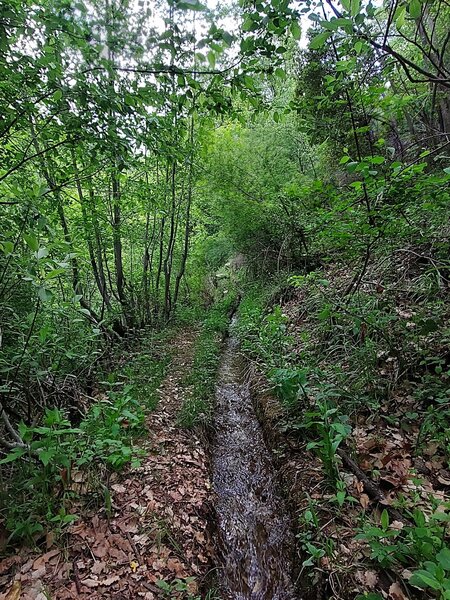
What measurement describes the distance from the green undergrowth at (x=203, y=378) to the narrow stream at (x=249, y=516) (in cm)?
38

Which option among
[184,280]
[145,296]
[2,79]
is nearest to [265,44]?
[2,79]

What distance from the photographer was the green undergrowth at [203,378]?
4.72 m

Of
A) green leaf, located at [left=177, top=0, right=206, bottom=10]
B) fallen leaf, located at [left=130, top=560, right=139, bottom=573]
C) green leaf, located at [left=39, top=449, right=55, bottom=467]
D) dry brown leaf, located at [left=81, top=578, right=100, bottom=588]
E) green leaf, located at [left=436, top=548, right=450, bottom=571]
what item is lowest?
fallen leaf, located at [left=130, top=560, right=139, bottom=573]

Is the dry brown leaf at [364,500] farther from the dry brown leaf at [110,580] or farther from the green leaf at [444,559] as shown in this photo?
the dry brown leaf at [110,580]

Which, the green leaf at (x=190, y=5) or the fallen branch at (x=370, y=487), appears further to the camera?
the fallen branch at (x=370, y=487)

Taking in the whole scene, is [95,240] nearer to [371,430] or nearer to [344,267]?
[344,267]

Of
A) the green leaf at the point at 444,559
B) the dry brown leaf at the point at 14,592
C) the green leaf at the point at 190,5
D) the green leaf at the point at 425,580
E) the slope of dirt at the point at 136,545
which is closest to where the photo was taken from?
the green leaf at the point at 190,5

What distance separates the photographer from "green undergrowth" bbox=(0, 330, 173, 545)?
2463 millimetres

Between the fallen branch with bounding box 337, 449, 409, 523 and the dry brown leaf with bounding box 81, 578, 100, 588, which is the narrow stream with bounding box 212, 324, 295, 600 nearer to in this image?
the fallen branch with bounding box 337, 449, 409, 523

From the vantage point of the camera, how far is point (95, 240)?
6.82 meters

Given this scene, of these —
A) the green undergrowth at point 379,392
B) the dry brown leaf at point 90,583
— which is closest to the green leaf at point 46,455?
the dry brown leaf at point 90,583

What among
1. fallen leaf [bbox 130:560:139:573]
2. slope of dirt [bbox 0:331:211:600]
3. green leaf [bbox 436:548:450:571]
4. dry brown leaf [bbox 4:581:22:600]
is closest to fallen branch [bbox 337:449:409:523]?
green leaf [bbox 436:548:450:571]

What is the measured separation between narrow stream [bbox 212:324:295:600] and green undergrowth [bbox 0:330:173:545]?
117 cm

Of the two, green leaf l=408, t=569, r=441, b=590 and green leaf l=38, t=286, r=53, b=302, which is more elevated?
green leaf l=38, t=286, r=53, b=302
